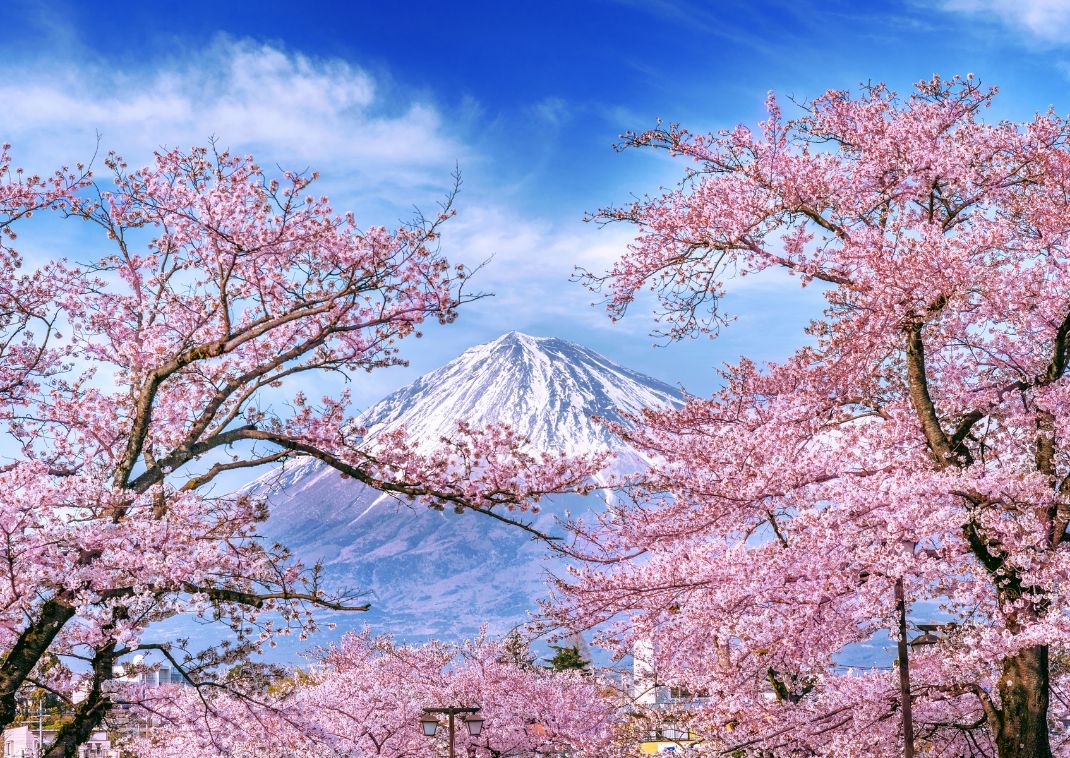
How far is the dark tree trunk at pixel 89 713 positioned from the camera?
31.3 feet

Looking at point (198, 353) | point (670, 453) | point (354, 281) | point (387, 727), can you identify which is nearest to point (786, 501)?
point (670, 453)

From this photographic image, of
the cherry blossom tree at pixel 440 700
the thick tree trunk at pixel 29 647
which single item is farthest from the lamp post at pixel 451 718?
the thick tree trunk at pixel 29 647

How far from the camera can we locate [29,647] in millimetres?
8227

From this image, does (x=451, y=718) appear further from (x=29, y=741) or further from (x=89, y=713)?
(x=29, y=741)

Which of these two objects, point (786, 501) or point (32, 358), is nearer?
point (786, 501)

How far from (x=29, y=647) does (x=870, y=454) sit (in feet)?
25.8

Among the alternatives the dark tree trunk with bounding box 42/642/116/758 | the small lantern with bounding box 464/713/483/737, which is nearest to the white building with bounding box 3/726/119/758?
the small lantern with bounding box 464/713/483/737

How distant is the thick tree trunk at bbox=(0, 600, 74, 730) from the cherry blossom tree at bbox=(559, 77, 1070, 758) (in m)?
5.36

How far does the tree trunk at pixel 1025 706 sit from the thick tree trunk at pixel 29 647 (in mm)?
8824

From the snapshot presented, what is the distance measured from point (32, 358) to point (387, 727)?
16708 millimetres

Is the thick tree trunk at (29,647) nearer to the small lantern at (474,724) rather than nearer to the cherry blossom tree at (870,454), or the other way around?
the cherry blossom tree at (870,454)

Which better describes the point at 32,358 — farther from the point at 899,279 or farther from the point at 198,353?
the point at 899,279

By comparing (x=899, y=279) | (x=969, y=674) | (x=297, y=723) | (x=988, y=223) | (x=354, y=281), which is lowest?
(x=297, y=723)

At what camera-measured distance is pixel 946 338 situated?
11.2 metres
